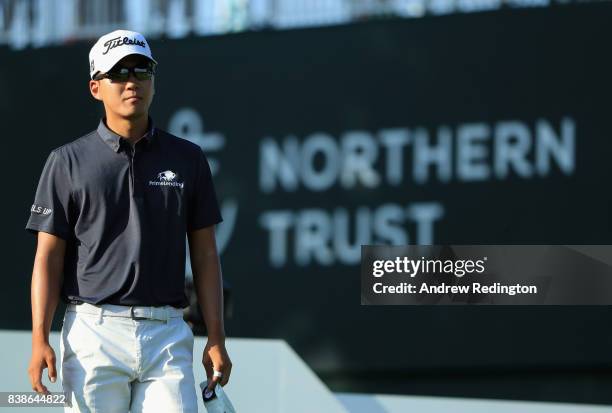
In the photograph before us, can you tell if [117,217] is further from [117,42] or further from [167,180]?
[117,42]

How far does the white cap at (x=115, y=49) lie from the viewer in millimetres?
3211

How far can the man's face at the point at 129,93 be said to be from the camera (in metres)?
3.25

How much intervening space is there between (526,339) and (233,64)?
212 cm

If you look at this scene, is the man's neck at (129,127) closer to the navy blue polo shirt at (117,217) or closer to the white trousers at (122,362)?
the navy blue polo shirt at (117,217)

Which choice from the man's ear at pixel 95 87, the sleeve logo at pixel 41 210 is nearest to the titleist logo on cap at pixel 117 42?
the man's ear at pixel 95 87

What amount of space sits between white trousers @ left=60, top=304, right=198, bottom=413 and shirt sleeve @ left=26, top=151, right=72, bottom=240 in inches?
8.9

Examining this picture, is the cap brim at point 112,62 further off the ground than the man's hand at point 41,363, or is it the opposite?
the cap brim at point 112,62

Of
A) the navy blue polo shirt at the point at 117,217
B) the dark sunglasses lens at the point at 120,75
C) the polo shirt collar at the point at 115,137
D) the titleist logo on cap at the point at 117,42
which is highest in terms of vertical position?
the titleist logo on cap at the point at 117,42

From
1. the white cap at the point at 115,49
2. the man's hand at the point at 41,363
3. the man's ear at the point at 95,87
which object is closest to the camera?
the man's hand at the point at 41,363

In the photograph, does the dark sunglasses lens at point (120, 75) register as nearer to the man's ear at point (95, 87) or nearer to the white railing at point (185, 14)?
the man's ear at point (95, 87)

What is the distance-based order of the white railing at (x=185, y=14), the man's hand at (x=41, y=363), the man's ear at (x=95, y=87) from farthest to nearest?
the white railing at (x=185, y=14) → the man's ear at (x=95, y=87) → the man's hand at (x=41, y=363)

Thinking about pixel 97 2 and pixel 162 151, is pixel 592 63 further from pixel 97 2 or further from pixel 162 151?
pixel 162 151

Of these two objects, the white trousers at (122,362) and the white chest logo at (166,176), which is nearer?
the white trousers at (122,362)

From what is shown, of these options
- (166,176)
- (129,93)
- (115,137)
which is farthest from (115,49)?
(166,176)
